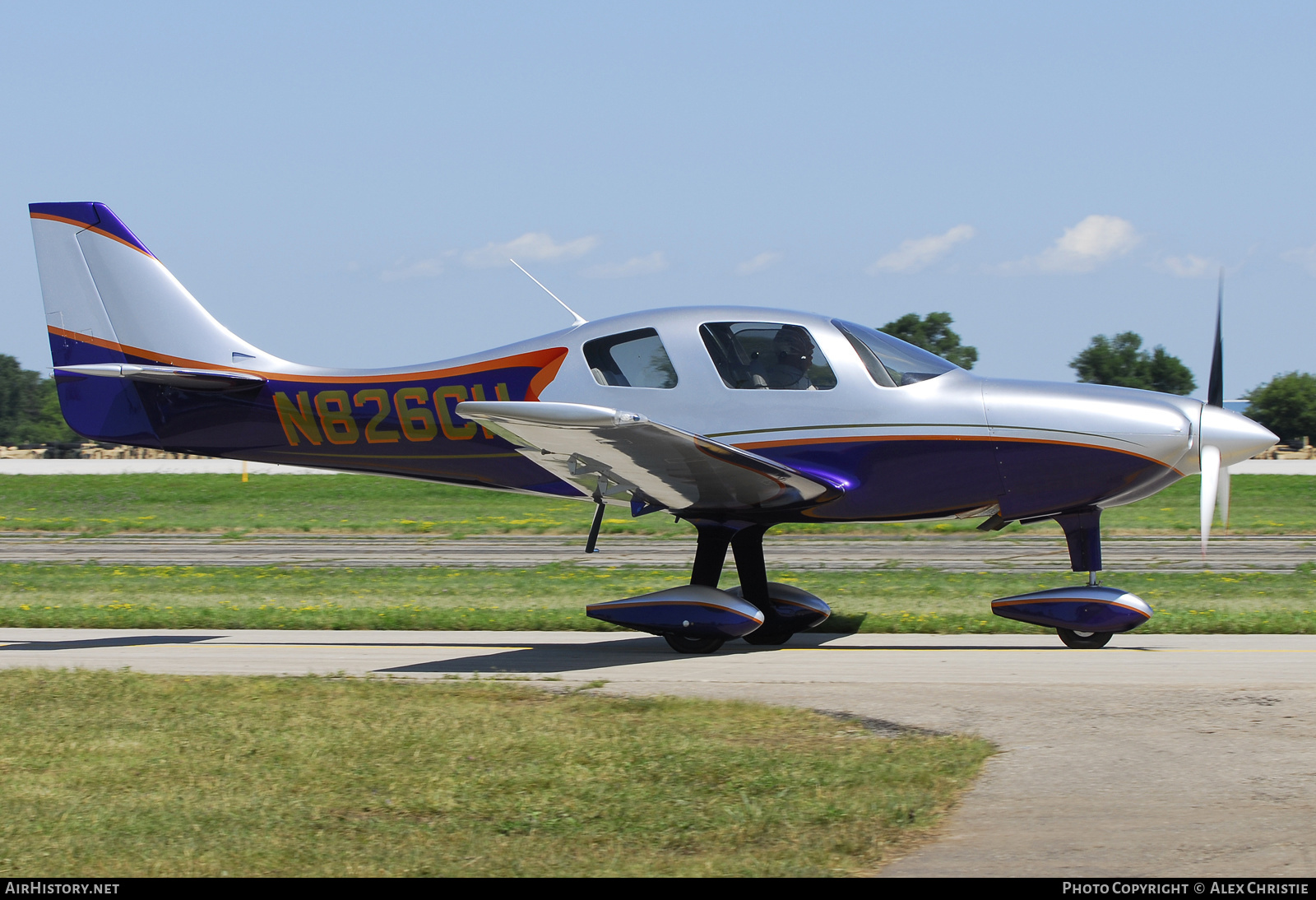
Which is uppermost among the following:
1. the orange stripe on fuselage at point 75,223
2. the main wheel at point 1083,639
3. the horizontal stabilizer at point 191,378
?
the orange stripe on fuselage at point 75,223

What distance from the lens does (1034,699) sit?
763cm

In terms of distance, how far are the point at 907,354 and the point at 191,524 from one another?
2392cm

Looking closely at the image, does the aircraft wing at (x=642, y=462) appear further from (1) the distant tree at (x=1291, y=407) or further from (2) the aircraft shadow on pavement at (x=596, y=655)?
(1) the distant tree at (x=1291, y=407)

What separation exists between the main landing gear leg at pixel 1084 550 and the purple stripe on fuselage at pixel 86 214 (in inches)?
357

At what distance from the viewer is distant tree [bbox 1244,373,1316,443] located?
218 ft

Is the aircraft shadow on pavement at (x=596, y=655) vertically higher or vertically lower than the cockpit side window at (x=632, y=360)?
lower

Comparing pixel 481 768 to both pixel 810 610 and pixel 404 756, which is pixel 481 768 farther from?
pixel 810 610

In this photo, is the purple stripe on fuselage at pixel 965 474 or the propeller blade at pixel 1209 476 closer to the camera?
the propeller blade at pixel 1209 476

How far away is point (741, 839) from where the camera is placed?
4.75m

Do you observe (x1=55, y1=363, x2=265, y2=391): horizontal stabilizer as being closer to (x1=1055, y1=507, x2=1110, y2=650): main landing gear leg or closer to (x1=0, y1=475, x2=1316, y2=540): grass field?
(x1=1055, y1=507, x2=1110, y2=650): main landing gear leg

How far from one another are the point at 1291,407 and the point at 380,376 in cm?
6844

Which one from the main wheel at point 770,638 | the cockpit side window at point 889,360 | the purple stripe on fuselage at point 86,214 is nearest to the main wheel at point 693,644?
the main wheel at point 770,638

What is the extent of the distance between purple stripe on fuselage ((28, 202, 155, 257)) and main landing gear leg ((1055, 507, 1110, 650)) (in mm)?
9075

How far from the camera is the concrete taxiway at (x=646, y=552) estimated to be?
18.5m
